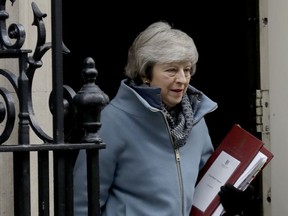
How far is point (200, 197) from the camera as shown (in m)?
3.70

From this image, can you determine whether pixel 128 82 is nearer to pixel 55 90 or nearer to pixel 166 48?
pixel 166 48

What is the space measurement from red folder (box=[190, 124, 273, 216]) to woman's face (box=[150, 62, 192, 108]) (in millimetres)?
333

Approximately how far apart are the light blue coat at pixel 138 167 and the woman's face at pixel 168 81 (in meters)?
0.08

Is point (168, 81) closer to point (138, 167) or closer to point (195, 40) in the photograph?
point (138, 167)

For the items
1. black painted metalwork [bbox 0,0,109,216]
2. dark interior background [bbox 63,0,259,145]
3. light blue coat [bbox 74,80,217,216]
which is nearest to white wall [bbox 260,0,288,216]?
dark interior background [bbox 63,0,259,145]

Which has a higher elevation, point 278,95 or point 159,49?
point 159,49

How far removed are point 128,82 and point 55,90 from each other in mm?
1226

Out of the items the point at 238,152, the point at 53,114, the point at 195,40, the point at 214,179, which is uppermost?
the point at 53,114

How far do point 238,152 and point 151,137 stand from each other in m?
0.39

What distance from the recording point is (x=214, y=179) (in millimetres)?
3691

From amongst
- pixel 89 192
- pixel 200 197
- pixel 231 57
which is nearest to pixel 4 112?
pixel 89 192

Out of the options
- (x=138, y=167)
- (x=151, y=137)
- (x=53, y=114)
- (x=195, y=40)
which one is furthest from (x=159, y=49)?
(x=195, y=40)

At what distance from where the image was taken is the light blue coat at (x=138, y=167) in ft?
11.1

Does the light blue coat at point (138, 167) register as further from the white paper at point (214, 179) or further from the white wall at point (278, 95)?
the white wall at point (278, 95)
